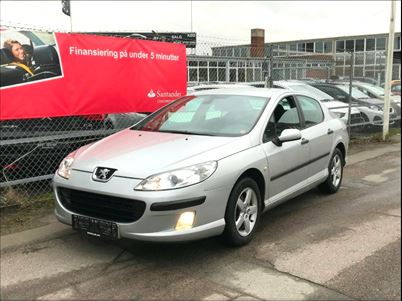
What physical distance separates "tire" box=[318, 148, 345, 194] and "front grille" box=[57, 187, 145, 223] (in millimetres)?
3325

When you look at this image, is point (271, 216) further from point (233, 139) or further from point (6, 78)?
point (6, 78)

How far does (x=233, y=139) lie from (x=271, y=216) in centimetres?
142

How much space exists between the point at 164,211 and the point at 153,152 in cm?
70

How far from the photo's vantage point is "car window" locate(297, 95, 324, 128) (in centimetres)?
590

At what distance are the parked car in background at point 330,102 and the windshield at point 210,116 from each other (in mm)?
5795

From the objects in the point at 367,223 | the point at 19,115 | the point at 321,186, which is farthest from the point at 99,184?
the point at 321,186

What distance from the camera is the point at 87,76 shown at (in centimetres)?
652

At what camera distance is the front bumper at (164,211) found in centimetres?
390

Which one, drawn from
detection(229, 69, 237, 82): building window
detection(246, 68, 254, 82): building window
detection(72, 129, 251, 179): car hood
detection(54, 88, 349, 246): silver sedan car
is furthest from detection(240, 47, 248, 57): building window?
detection(72, 129, 251, 179): car hood

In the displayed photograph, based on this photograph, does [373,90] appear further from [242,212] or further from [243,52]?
[242,212]

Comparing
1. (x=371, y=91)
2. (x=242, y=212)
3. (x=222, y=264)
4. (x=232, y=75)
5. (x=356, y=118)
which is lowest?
(x=222, y=264)

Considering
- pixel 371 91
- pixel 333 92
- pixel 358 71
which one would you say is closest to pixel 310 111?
pixel 333 92

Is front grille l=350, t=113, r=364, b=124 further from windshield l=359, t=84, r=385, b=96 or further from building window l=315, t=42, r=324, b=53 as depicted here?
building window l=315, t=42, r=324, b=53

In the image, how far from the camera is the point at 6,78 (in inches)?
227
